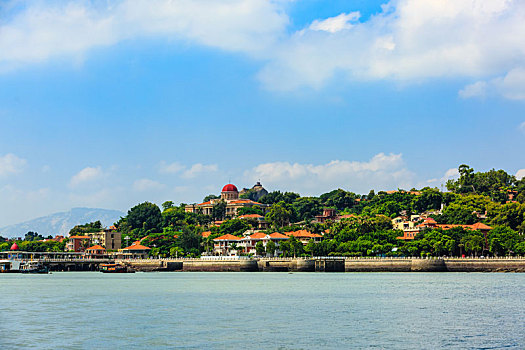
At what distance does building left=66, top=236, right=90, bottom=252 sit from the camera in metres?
189

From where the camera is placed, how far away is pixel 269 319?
44188 mm

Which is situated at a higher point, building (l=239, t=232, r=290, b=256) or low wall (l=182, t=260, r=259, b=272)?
building (l=239, t=232, r=290, b=256)

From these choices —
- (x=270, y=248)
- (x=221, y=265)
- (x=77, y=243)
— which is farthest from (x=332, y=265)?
(x=77, y=243)

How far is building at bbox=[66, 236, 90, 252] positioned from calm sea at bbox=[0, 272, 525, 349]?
123029 mm

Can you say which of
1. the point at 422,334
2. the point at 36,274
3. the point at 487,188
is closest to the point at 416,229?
the point at 487,188

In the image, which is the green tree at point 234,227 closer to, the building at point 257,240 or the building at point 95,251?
the building at point 257,240

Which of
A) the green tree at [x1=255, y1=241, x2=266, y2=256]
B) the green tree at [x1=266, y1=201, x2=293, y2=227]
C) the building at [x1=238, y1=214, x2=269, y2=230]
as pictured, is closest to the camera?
the green tree at [x1=255, y1=241, x2=266, y2=256]

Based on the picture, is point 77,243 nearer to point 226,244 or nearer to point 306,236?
point 226,244

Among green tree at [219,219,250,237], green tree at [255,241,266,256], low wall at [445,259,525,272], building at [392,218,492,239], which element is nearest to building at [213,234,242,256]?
green tree at [219,219,250,237]

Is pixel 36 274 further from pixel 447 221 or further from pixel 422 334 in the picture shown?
pixel 422 334

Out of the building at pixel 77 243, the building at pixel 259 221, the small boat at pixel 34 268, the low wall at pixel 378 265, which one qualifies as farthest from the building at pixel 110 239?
the low wall at pixel 378 265

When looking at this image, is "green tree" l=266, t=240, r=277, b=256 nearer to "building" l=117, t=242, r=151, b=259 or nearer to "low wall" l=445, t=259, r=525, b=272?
"building" l=117, t=242, r=151, b=259

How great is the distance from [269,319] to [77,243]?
155655 mm

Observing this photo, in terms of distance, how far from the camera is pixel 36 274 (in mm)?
129125
